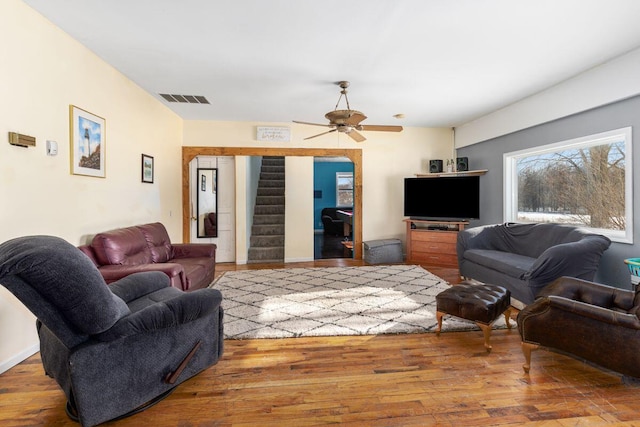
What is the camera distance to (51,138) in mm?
2631

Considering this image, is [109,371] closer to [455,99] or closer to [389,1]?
[389,1]

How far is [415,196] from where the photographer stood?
5.93 meters

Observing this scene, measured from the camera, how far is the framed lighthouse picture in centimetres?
288

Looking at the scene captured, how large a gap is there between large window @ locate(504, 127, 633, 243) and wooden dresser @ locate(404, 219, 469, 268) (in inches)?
37.8

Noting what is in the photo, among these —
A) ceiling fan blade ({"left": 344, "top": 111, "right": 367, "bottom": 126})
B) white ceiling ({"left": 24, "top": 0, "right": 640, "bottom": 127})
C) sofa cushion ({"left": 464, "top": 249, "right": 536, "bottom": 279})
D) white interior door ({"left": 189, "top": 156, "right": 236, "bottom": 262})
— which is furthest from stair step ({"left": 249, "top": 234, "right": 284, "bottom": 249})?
sofa cushion ({"left": 464, "top": 249, "right": 536, "bottom": 279})

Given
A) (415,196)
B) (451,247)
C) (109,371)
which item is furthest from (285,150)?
(109,371)

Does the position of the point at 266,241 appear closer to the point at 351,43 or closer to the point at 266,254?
the point at 266,254

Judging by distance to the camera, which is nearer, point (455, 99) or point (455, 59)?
point (455, 59)

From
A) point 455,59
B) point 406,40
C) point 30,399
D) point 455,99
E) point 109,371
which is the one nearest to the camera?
point 109,371

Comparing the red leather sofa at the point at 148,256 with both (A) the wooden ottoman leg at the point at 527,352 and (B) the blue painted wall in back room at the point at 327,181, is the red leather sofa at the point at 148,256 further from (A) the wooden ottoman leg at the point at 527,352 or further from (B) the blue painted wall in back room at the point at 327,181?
(B) the blue painted wall in back room at the point at 327,181

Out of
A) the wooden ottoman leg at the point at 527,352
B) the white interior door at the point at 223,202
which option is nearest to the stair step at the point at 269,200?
the white interior door at the point at 223,202

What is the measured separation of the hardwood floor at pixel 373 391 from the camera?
5.59 feet

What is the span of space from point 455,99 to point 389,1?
274 cm

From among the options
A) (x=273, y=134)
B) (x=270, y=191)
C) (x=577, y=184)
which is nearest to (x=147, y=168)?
(x=273, y=134)
